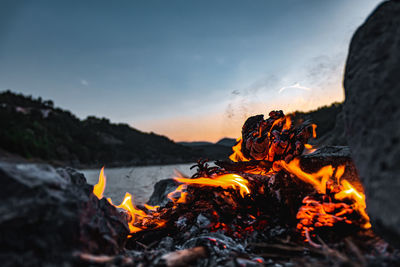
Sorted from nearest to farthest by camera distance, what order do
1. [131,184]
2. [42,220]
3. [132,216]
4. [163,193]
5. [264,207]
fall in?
[42,220] → [264,207] → [132,216] → [163,193] → [131,184]

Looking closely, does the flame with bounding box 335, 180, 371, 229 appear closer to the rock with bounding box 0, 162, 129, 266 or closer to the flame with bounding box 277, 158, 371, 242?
the flame with bounding box 277, 158, 371, 242

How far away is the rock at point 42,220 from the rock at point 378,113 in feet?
8.62

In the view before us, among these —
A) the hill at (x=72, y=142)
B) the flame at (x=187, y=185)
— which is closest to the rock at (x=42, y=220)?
the flame at (x=187, y=185)

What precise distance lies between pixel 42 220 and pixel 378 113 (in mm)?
3025

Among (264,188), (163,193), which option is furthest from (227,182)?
(163,193)

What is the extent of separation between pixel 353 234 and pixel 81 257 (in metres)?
3.09

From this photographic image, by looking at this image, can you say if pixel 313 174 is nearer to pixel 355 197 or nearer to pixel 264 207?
pixel 355 197

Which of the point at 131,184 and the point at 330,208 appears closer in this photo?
the point at 330,208

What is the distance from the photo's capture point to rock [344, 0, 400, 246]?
1.59m

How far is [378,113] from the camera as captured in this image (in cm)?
177

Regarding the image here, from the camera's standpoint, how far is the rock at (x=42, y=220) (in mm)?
1548

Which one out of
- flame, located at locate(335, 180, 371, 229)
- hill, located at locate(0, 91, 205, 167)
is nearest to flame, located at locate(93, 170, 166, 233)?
flame, located at locate(335, 180, 371, 229)

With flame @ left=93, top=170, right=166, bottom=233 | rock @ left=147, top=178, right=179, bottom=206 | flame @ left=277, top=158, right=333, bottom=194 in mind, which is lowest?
rock @ left=147, top=178, right=179, bottom=206

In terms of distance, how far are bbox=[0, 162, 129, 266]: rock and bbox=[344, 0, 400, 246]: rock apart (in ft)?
8.62
